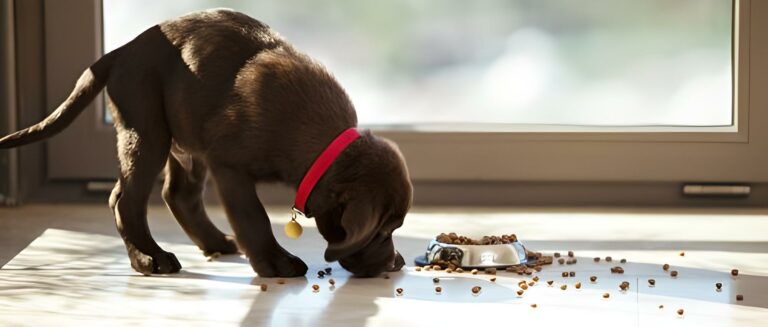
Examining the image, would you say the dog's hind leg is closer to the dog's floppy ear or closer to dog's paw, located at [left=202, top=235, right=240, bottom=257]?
dog's paw, located at [left=202, top=235, right=240, bottom=257]

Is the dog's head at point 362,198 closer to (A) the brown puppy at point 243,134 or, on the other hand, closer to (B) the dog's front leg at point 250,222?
(A) the brown puppy at point 243,134

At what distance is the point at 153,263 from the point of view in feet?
9.00

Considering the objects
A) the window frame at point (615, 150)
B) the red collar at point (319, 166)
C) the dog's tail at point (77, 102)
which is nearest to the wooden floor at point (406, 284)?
the red collar at point (319, 166)

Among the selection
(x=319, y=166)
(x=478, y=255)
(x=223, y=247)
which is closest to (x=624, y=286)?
(x=478, y=255)

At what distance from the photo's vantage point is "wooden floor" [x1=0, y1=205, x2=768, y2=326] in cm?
225

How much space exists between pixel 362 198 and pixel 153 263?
571mm

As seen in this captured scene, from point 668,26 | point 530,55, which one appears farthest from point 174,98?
point 668,26

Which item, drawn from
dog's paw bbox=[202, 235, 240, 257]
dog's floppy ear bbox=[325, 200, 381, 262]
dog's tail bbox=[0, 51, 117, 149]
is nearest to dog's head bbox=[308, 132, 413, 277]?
dog's floppy ear bbox=[325, 200, 381, 262]

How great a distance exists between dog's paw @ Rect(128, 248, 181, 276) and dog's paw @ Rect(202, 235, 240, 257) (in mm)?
271

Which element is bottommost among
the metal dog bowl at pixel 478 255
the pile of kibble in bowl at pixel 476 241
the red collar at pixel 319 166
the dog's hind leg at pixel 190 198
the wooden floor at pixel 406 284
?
the wooden floor at pixel 406 284

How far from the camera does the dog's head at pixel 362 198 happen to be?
8.33 ft

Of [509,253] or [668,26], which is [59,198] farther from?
[668,26]

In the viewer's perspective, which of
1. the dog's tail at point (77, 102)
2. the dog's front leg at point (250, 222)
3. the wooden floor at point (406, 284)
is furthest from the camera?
the dog's tail at point (77, 102)

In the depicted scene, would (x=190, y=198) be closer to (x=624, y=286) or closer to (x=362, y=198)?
(x=362, y=198)
